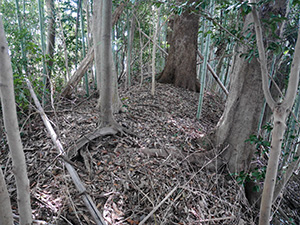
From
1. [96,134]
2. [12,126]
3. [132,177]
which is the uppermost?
[12,126]

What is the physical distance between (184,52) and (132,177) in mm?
3571

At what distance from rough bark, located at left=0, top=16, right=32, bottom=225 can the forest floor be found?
0.57 meters

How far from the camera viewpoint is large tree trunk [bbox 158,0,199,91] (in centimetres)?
482

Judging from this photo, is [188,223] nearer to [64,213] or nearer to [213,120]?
[64,213]

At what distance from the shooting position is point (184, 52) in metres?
4.87

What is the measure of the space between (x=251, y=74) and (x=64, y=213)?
2.34m

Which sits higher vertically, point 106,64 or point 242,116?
point 106,64

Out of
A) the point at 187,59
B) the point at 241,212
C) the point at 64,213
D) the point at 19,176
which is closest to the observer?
the point at 19,176

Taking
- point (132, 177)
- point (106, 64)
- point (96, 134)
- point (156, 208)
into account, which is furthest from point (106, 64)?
point (156, 208)

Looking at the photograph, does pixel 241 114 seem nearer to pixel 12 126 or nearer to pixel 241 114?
pixel 241 114

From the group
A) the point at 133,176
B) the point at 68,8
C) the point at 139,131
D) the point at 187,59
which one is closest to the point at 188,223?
the point at 133,176

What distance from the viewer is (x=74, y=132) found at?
101 inches

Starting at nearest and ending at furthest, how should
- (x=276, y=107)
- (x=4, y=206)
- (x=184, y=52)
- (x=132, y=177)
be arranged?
(x=4, y=206), (x=276, y=107), (x=132, y=177), (x=184, y=52)

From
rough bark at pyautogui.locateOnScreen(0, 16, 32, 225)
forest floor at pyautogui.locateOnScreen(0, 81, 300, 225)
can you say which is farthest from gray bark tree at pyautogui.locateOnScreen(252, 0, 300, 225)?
rough bark at pyautogui.locateOnScreen(0, 16, 32, 225)
